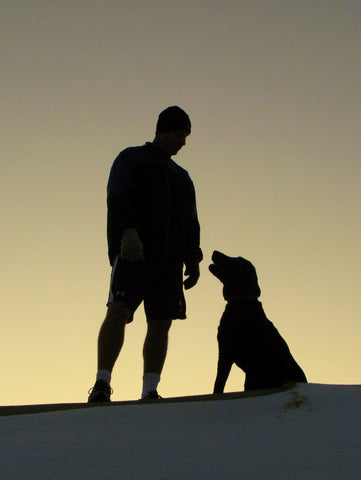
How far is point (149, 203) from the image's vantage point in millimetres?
3344

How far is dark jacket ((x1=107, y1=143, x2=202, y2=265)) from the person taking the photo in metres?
3.26

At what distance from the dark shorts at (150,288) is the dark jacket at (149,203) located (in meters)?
0.07

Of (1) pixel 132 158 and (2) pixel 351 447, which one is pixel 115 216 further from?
(2) pixel 351 447

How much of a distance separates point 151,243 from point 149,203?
0.74 feet

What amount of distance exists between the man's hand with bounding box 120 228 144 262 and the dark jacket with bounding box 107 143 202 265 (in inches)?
4.8

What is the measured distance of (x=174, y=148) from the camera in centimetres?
343

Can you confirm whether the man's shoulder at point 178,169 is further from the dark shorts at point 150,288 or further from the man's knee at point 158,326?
the man's knee at point 158,326

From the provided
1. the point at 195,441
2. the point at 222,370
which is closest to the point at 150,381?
the point at 222,370

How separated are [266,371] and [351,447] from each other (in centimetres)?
214

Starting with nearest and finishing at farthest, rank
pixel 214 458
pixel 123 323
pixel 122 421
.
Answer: pixel 214 458
pixel 122 421
pixel 123 323

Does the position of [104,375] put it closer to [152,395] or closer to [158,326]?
[152,395]

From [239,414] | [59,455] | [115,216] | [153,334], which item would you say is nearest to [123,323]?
[153,334]

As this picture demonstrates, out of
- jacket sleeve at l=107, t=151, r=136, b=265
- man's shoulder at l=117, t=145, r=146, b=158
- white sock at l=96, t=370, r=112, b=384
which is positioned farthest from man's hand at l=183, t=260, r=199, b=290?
white sock at l=96, t=370, r=112, b=384

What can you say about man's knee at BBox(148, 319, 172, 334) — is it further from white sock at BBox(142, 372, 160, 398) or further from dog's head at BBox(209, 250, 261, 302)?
dog's head at BBox(209, 250, 261, 302)
